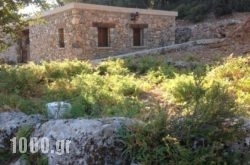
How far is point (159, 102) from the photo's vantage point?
6.06 meters

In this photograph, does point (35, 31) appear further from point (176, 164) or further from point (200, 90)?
point (176, 164)

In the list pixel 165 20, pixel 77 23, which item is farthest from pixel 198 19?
pixel 77 23

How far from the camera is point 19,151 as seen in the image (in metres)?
4.19

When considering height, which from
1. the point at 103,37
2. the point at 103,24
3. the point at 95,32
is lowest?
the point at 103,37

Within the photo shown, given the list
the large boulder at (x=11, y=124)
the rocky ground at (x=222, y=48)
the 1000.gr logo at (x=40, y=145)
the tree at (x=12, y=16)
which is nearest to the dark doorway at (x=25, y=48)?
the rocky ground at (x=222, y=48)

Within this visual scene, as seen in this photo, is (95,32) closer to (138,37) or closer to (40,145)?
(138,37)

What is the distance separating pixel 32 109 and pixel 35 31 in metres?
14.4

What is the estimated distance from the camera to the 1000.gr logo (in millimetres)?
3848

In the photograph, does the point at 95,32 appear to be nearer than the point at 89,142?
No

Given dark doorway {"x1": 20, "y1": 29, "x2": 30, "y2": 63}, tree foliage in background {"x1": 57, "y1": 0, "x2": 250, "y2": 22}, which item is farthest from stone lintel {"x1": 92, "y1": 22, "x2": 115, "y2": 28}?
tree foliage in background {"x1": 57, "y1": 0, "x2": 250, "y2": 22}

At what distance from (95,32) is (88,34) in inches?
14.3

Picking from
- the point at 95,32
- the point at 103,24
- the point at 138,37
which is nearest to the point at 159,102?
the point at 95,32

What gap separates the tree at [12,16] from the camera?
32.1 ft

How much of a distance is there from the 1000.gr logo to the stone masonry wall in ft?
40.3
